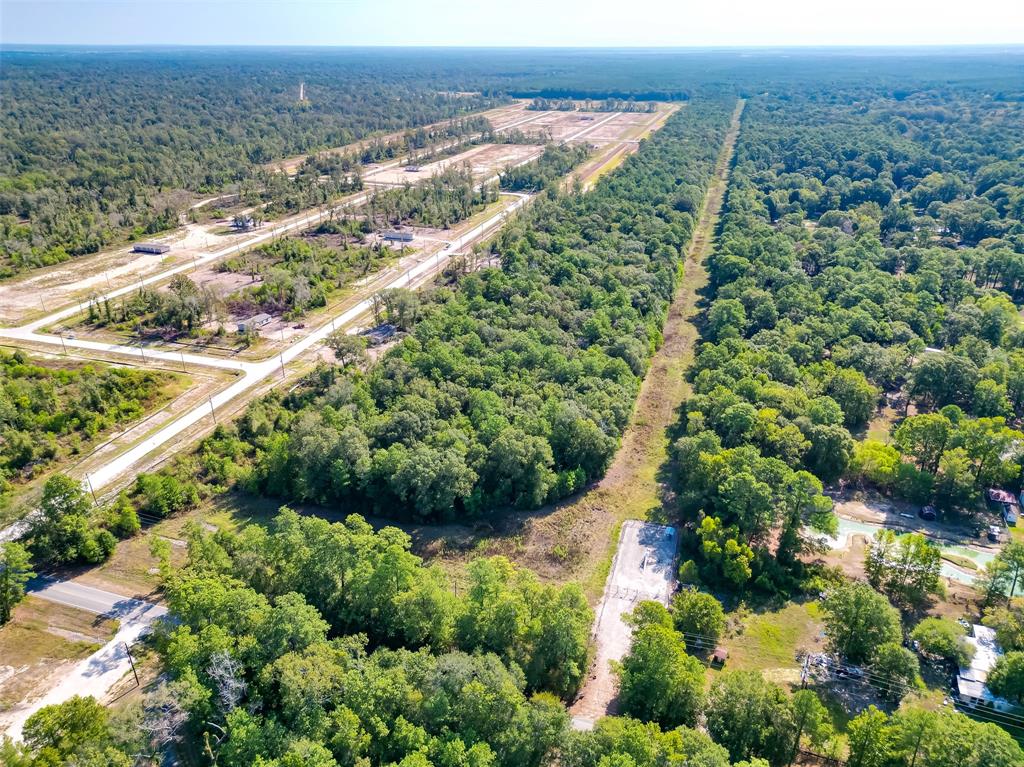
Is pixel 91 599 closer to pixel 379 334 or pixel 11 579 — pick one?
pixel 11 579

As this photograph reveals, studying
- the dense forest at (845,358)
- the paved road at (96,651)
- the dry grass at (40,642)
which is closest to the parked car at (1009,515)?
the dense forest at (845,358)

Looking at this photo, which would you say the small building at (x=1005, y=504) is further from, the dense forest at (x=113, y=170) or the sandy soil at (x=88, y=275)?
the dense forest at (x=113, y=170)

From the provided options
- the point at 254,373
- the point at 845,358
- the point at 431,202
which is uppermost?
the point at 431,202

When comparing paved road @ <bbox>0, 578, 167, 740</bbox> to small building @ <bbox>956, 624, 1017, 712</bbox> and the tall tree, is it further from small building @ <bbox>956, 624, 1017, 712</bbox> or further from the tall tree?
small building @ <bbox>956, 624, 1017, 712</bbox>

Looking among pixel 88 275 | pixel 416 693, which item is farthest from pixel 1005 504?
pixel 88 275

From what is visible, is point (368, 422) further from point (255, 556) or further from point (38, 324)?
point (38, 324)

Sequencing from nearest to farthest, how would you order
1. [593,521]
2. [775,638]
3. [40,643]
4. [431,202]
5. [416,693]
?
[416,693] < [40,643] < [775,638] < [593,521] < [431,202]

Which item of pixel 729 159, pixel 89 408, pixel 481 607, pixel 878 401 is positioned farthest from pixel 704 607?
pixel 729 159

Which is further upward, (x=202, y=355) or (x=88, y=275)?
(x=88, y=275)
